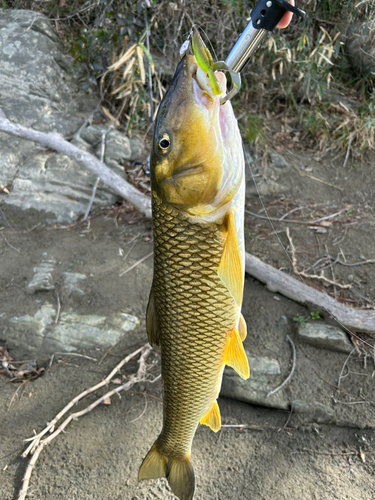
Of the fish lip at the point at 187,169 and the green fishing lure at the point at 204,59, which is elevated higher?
the green fishing lure at the point at 204,59

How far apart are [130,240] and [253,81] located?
3338 mm

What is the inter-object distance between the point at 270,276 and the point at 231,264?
7.13ft

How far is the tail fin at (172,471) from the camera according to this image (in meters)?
1.68

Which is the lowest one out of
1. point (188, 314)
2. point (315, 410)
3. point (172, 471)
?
point (315, 410)

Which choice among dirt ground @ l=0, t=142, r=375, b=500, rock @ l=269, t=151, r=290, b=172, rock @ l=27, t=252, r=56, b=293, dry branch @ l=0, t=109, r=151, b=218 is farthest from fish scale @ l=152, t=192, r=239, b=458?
rock @ l=269, t=151, r=290, b=172

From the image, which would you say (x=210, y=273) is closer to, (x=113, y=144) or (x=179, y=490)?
(x=179, y=490)

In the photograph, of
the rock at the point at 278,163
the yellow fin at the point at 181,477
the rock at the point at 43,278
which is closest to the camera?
the yellow fin at the point at 181,477

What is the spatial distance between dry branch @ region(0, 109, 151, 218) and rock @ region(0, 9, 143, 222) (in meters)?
0.68

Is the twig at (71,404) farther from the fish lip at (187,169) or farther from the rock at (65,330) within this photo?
the fish lip at (187,169)

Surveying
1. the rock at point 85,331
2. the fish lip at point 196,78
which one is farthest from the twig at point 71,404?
the fish lip at point 196,78

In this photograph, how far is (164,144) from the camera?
3.81 feet

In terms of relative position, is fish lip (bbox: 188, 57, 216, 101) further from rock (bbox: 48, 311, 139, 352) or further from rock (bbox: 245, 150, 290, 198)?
rock (bbox: 245, 150, 290, 198)

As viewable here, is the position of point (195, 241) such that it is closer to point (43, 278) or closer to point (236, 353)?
point (236, 353)

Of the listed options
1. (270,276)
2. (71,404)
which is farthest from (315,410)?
(71,404)
